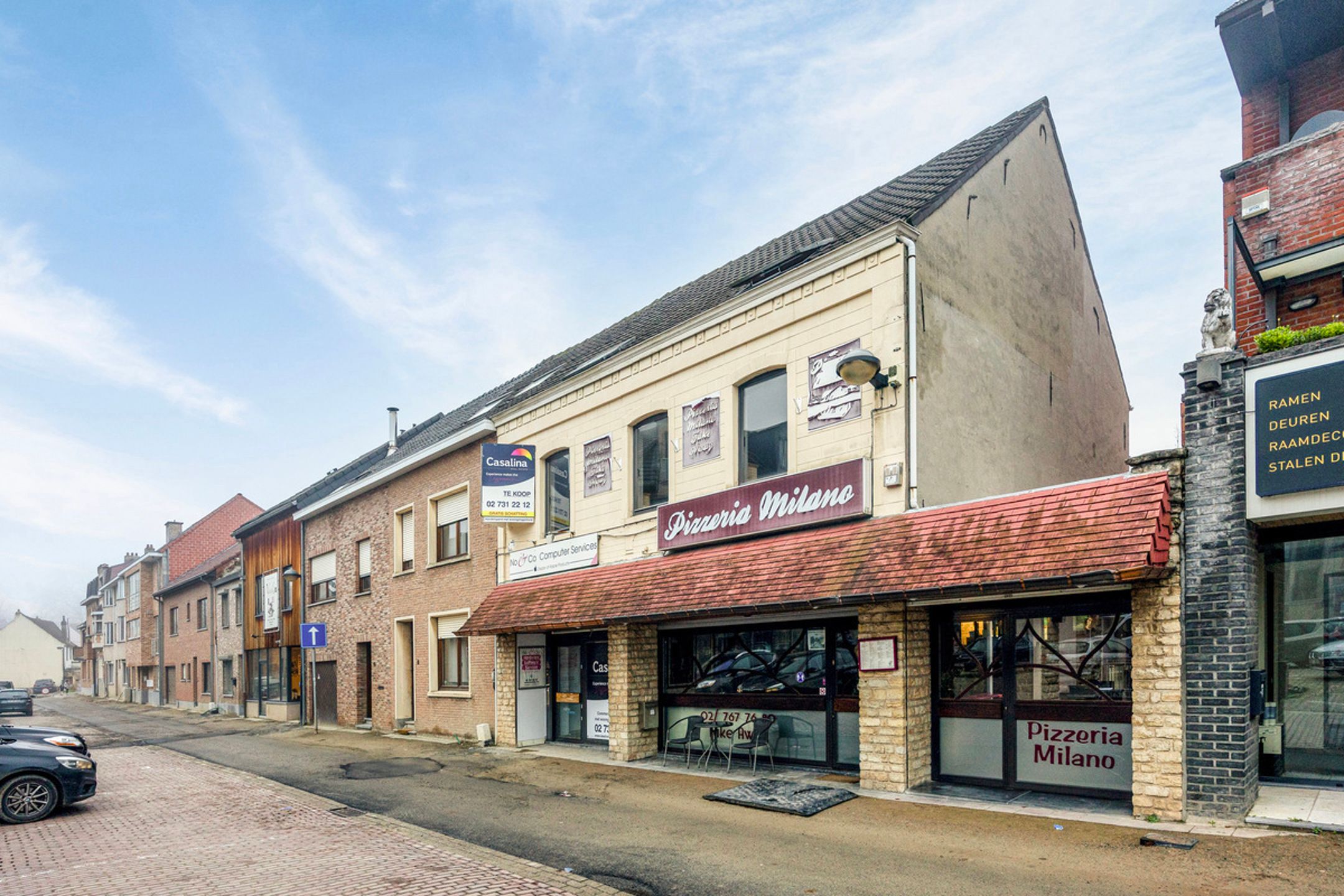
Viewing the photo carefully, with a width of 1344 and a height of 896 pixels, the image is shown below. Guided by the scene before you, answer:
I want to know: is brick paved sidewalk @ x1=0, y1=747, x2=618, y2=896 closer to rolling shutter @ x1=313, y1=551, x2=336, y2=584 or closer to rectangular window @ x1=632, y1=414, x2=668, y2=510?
rectangular window @ x1=632, y1=414, x2=668, y2=510

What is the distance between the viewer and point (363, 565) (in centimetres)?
2503

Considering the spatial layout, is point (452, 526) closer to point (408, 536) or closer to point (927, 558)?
point (408, 536)

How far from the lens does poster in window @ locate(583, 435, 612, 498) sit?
1616 centimetres

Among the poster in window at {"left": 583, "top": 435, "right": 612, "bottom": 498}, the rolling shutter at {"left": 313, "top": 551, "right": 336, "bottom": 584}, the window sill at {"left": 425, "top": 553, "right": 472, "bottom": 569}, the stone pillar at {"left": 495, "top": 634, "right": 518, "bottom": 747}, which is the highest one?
the poster in window at {"left": 583, "top": 435, "right": 612, "bottom": 498}

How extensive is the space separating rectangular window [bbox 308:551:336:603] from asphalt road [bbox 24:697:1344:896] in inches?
513

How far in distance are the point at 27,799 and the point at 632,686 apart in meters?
8.02

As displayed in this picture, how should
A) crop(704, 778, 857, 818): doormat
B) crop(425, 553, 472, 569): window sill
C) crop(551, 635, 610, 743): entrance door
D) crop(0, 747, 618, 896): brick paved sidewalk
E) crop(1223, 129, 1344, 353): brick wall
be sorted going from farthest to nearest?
crop(425, 553, 472, 569): window sill < crop(551, 635, 610, 743): entrance door < crop(1223, 129, 1344, 353): brick wall < crop(704, 778, 857, 818): doormat < crop(0, 747, 618, 896): brick paved sidewalk

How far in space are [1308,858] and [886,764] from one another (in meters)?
4.35

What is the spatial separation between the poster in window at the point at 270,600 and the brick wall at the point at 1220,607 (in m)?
28.2

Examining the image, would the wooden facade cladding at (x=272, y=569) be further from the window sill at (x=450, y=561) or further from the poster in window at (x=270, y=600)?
the window sill at (x=450, y=561)

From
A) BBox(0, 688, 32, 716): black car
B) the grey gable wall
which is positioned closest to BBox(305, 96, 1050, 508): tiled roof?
the grey gable wall

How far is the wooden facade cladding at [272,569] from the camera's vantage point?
29.1 metres

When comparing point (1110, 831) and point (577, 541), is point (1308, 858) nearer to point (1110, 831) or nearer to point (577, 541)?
point (1110, 831)

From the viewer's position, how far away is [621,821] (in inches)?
403
